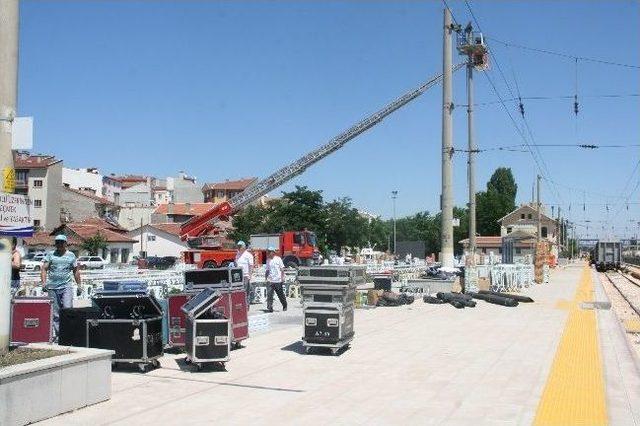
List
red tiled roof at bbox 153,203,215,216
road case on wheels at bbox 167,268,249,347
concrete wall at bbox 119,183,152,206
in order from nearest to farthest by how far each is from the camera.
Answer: road case on wheels at bbox 167,268,249,347 < red tiled roof at bbox 153,203,215,216 < concrete wall at bbox 119,183,152,206

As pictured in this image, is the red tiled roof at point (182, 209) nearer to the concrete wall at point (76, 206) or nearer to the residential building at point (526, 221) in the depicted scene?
the concrete wall at point (76, 206)

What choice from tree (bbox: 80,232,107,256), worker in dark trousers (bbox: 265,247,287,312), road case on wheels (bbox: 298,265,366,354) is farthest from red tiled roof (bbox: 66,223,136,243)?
road case on wheels (bbox: 298,265,366,354)

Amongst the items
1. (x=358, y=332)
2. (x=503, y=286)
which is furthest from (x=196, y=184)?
(x=358, y=332)

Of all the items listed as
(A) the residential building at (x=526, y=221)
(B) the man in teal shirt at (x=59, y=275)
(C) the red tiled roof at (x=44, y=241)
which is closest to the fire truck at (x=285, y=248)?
(B) the man in teal shirt at (x=59, y=275)

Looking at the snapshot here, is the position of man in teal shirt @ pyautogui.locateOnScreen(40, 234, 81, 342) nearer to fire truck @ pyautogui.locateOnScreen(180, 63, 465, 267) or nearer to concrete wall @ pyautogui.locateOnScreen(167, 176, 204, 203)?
fire truck @ pyautogui.locateOnScreen(180, 63, 465, 267)

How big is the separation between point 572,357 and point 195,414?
6668mm

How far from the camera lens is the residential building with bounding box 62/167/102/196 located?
108m

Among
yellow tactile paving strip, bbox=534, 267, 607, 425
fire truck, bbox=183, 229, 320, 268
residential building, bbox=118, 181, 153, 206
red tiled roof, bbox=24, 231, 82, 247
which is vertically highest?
residential building, bbox=118, 181, 153, 206

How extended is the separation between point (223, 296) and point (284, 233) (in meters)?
28.2

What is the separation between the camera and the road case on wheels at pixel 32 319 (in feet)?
30.6

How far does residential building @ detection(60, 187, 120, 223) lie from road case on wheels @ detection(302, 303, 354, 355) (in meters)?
80.8

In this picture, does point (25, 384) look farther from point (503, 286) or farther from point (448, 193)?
point (503, 286)

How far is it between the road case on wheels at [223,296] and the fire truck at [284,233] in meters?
22.9

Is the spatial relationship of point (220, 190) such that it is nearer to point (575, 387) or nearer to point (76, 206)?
point (76, 206)
